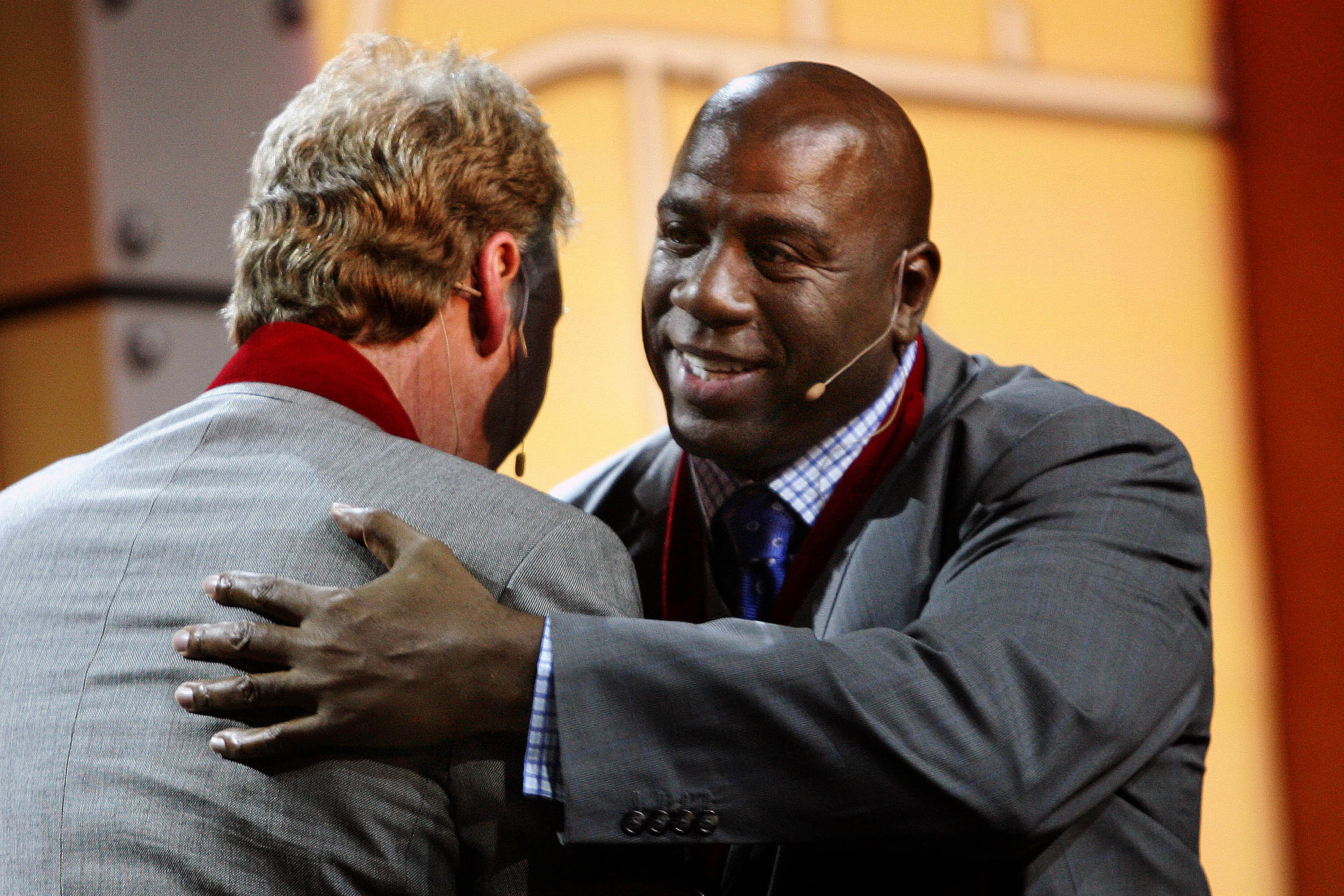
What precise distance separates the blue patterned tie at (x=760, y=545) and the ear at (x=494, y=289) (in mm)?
381

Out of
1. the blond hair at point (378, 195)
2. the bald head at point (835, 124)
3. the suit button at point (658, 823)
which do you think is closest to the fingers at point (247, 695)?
the suit button at point (658, 823)

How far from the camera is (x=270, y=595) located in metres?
1.18

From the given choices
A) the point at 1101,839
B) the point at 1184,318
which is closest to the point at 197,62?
the point at 1101,839

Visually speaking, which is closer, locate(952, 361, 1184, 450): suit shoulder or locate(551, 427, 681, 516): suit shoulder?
locate(952, 361, 1184, 450): suit shoulder

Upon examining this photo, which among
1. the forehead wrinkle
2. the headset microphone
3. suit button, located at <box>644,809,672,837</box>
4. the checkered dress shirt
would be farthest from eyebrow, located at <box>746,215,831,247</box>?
suit button, located at <box>644,809,672,837</box>

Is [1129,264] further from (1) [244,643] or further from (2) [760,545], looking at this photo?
(1) [244,643]

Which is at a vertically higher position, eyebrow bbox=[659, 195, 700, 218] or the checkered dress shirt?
eyebrow bbox=[659, 195, 700, 218]

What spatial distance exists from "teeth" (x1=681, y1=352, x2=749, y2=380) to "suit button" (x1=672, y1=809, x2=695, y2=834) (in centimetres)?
58

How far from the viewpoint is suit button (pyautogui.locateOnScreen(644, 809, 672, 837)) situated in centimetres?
129

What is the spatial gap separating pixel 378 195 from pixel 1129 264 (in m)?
2.39

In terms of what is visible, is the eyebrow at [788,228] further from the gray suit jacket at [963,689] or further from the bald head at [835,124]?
the gray suit jacket at [963,689]

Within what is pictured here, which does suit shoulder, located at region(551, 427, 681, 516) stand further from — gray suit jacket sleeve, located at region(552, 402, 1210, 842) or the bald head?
gray suit jacket sleeve, located at region(552, 402, 1210, 842)

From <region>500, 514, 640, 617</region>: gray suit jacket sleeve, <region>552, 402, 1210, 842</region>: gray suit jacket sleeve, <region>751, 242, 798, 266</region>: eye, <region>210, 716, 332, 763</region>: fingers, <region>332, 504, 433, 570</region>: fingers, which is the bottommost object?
<region>552, 402, 1210, 842</region>: gray suit jacket sleeve

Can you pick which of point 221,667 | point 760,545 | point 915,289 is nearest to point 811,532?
point 760,545
